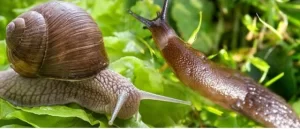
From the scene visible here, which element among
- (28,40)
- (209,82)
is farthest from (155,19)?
(28,40)

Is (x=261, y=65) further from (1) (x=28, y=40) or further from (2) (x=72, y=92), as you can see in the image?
(1) (x=28, y=40)

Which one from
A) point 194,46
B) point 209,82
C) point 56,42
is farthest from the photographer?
point 194,46

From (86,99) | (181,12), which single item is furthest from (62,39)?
(181,12)

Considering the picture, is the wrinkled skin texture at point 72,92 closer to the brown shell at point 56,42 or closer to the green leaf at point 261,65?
the brown shell at point 56,42

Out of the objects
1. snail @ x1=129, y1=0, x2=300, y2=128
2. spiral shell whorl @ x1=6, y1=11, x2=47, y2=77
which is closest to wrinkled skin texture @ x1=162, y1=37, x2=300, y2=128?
snail @ x1=129, y1=0, x2=300, y2=128

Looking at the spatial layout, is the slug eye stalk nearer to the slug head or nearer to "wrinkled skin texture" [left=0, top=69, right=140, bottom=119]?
the slug head

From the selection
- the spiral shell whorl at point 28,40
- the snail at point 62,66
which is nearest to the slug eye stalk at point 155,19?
the snail at point 62,66

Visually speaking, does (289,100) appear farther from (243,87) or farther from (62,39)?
(62,39)
